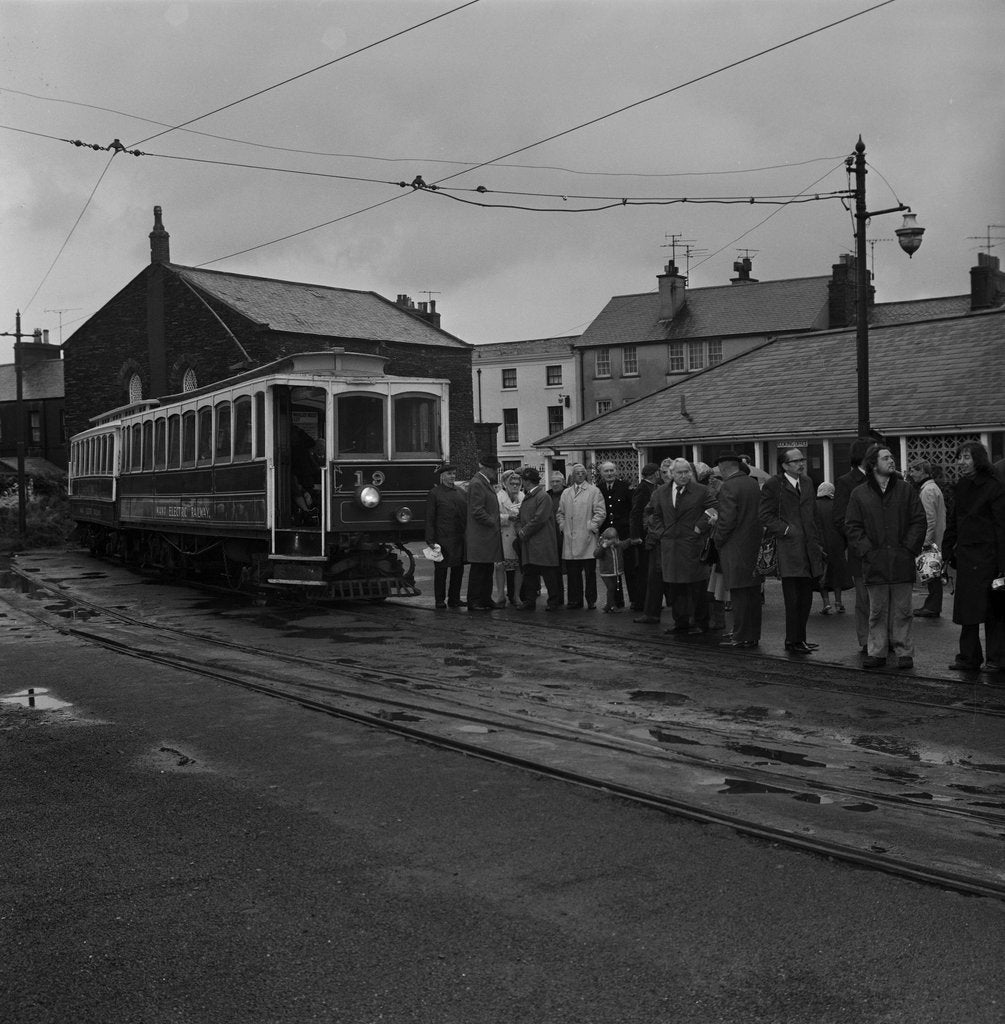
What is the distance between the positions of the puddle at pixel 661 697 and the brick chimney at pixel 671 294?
5194 centimetres

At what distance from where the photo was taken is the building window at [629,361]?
60.7 m

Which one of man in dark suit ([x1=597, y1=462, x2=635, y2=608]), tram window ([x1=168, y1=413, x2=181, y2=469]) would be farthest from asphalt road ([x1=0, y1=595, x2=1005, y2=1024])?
tram window ([x1=168, y1=413, x2=181, y2=469])

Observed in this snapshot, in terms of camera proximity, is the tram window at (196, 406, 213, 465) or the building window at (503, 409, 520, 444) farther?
the building window at (503, 409, 520, 444)

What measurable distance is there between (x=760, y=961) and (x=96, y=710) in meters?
6.35

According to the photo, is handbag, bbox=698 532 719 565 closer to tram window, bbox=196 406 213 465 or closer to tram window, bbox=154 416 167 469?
tram window, bbox=196 406 213 465

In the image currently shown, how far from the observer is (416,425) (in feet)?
56.9

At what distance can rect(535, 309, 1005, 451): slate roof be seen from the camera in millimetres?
23797

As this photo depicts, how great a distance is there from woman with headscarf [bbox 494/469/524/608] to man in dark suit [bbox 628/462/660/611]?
168 cm

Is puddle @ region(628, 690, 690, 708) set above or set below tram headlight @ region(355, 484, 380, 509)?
below

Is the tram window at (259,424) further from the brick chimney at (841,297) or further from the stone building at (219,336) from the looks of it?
the brick chimney at (841,297)

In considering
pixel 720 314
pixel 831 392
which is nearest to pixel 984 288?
pixel 720 314

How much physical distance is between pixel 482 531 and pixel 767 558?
14.0ft

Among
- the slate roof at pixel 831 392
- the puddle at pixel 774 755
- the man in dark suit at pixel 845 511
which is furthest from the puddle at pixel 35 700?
the slate roof at pixel 831 392

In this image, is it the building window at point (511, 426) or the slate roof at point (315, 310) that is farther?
the building window at point (511, 426)
